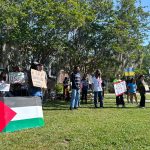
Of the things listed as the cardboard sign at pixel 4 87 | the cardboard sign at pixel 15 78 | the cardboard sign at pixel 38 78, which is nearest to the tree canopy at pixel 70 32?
the cardboard sign at pixel 15 78

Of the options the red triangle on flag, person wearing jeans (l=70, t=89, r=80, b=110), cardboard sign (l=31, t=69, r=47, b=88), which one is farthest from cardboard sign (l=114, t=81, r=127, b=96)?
the red triangle on flag

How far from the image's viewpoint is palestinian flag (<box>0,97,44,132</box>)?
9555 mm

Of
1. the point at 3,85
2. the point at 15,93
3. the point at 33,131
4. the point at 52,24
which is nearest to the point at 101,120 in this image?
the point at 33,131

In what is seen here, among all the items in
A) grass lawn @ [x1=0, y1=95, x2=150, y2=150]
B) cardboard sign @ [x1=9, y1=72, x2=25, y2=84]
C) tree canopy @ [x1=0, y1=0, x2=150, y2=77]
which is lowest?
grass lawn @ [x1=0, y1=95, x2=150, y2=150]

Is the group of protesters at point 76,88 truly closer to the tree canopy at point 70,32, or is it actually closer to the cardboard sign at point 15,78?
the cardboard sign at point 15,78

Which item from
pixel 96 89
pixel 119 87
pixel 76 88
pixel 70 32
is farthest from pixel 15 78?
pixel 70 32

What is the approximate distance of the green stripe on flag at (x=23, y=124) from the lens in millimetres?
9789

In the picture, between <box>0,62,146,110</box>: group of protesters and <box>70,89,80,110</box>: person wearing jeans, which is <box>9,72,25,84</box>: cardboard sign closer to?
<box>0,62,146,110</box>: group of protesters

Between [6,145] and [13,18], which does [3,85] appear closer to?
[13,18]

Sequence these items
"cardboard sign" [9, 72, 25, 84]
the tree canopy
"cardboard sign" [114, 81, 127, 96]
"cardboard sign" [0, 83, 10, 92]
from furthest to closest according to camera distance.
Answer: the tree canopy < "cardboard sign" [9, 72, 25, 84] < "cardboard sign" [114, 81, 127, 96] < "cardboard sign" [0, 83, 10, 92]

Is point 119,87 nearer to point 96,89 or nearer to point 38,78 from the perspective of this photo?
point 96,89

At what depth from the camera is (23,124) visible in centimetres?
1014

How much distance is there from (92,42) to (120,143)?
17586mm

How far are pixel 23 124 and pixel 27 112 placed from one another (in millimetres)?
337
